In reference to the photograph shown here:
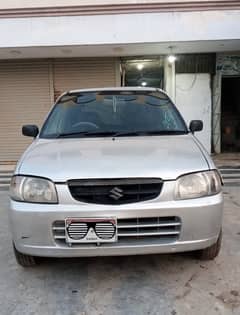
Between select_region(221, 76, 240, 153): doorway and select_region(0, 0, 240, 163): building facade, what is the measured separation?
0.03m

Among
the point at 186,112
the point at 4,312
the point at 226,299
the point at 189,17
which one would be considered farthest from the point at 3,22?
the point at 226,299

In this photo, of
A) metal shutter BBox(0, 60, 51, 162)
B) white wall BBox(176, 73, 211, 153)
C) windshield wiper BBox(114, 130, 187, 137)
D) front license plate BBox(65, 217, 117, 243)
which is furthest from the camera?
A: metal shutter BBox(0, 60, 51, 162)

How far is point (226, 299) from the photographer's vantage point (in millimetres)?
2547

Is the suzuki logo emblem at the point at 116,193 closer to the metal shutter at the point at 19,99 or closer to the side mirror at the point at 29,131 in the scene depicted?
the side mirror at the point at 29,131

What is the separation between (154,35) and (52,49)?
7.70 feet

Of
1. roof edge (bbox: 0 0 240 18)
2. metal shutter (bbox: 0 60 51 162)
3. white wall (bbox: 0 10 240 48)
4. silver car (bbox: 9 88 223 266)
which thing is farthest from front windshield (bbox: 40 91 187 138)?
metal shutter (bbox: 0 60 51 162)

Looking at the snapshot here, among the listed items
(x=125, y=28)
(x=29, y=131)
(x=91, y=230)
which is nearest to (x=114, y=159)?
(x=91, y=230)

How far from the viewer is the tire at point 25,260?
2.96m

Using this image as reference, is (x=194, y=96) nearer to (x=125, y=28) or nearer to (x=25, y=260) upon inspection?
(x=125, y=28)

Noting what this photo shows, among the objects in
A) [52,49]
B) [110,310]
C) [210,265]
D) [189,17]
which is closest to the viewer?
[110,310]

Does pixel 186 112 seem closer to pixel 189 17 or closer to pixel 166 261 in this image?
pixel 189 17

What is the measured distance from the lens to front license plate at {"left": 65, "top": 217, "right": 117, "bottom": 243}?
8.07 feet

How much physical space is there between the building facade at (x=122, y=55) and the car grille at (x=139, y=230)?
5609 millimetres

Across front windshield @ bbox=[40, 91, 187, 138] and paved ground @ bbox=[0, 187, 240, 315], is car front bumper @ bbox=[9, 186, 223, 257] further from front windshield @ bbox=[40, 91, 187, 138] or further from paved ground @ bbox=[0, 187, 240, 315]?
front windshield @ bbox=[40, 91, 187, 138]
